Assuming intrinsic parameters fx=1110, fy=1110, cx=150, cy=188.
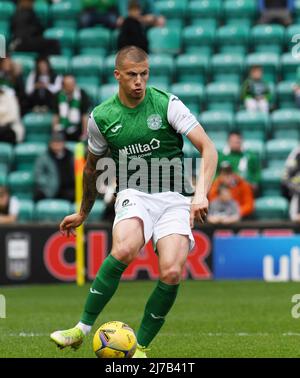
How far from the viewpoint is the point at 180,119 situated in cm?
782

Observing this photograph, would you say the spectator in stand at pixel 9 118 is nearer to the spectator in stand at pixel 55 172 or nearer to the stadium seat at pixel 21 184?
the stadium seat at pixel 21 184

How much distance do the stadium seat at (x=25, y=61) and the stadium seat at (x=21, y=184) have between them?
2.56 m

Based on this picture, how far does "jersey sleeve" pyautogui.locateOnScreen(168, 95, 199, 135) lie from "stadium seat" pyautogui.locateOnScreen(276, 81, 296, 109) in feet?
36.5

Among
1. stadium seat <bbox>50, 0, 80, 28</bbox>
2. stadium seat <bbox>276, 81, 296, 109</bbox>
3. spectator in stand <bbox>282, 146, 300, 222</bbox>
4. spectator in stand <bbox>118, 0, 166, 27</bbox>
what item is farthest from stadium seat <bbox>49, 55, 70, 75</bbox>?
spectator in stand <bbox>282, 146, 300, 222</bbox>

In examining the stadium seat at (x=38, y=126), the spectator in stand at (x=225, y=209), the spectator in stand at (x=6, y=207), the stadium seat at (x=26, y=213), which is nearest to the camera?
the spectator in stand at (x=225, y=209)

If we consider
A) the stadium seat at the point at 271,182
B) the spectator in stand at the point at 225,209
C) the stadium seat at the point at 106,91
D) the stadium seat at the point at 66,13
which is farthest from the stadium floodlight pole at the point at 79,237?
the stadium seat at the point at 66,13

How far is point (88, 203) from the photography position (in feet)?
27.2

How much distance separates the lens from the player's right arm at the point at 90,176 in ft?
26.5

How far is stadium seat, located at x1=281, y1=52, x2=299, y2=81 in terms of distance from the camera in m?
19.2

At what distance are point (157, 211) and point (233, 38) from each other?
1243 centimetres

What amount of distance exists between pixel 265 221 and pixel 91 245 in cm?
256

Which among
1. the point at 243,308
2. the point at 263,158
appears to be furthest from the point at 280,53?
the point at 243,308

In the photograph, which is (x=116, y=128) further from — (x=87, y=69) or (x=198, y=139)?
(x=87, y=69)

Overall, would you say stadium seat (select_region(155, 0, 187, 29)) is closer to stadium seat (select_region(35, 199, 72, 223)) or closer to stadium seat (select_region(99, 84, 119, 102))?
stadium seat (select_region(99, 84, 119, 102))
